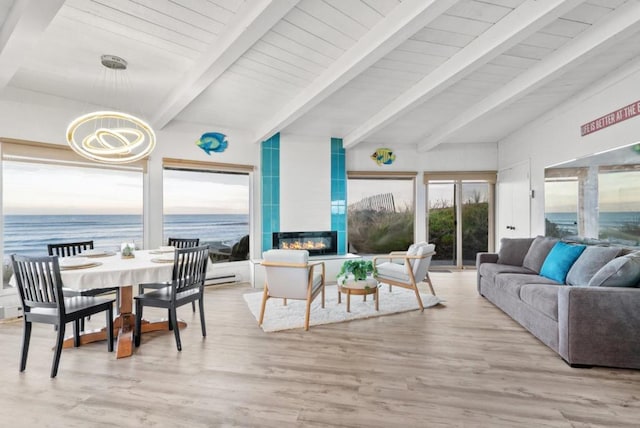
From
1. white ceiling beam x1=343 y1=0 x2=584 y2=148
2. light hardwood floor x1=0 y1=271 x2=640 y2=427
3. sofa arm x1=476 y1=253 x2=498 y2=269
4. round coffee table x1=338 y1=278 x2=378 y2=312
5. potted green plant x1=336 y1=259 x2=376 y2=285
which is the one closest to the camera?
light hardwood floor x1=0 y1=271 x2=640 y2=427

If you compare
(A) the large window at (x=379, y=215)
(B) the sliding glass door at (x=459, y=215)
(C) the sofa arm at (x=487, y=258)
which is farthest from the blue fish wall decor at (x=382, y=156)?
(C) the sofa arm at (x=487, y=258)

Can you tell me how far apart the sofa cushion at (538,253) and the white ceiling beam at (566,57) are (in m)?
1.79

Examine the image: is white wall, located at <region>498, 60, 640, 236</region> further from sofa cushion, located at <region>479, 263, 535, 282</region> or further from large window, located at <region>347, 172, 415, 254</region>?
large window, located at <region>347, 172, 415, 254</region>

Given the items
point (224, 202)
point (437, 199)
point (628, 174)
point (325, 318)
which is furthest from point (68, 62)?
point (437, 199)

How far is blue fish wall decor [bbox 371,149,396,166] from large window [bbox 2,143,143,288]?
13.3ft

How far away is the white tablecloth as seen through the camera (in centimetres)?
249

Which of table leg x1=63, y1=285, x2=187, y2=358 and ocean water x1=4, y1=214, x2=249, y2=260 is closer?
table leg x1=63, y1=285, x2=187, y2=358

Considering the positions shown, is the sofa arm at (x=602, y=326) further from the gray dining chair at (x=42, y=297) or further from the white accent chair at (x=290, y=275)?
the gray dining chair at (x=42, y=297)

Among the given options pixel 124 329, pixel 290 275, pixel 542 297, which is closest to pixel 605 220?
pixel 542 297

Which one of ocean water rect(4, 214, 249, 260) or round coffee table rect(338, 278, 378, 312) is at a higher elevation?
ocean water rect(4, 214, 249, 260)

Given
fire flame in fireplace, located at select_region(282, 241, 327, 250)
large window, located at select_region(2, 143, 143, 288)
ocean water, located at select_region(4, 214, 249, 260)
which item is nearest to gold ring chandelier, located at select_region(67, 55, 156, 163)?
large window, located at select_region(2, 143, 143, 288)

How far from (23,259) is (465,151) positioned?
6634mm

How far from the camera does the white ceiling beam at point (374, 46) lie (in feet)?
8.35

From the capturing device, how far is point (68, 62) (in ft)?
10.3
